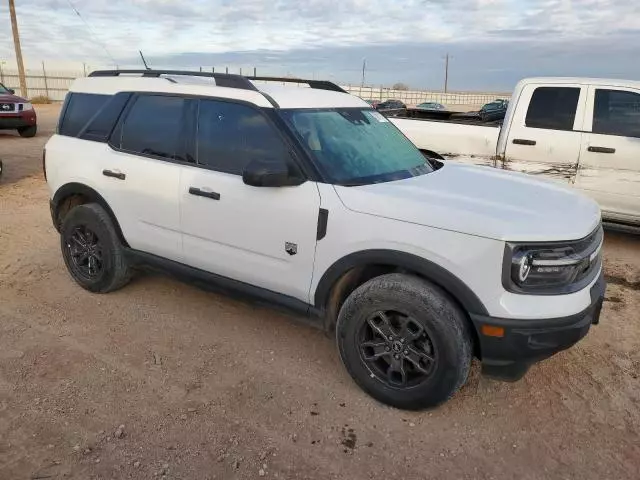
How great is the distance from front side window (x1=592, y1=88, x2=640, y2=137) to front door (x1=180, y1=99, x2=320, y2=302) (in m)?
4.47

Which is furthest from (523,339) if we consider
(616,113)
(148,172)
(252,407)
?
(616,113)

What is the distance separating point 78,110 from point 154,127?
995 millimetres

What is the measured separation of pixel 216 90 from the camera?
12.4 ft

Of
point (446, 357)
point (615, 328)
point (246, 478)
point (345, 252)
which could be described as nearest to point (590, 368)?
point (615, 328)

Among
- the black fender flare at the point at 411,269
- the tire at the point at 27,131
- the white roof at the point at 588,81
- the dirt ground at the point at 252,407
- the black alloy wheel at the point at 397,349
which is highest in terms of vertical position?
the white roof at the point at 588,81

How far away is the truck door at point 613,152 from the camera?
238 inches

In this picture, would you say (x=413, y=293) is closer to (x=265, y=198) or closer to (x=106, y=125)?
(x=265, y=198)

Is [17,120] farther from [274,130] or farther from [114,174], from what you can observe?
[274,130]

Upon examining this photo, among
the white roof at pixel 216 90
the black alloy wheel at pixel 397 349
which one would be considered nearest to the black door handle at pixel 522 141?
the white roof at pixel 216 90

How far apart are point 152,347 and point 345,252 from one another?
1.65 metres

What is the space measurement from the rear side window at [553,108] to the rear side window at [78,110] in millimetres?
4827

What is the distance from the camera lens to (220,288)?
12.6ft

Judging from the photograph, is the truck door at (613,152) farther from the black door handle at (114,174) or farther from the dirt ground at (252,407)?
the black door handle at (114,174)

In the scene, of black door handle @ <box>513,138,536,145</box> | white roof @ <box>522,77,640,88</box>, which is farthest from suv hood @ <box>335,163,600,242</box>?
white roof @ <box>522,77,640,88</box>
